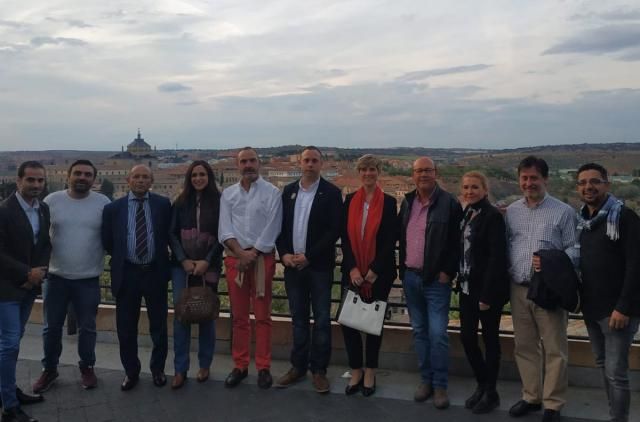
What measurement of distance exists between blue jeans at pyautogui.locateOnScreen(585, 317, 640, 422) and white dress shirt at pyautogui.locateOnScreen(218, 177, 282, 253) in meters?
2.56

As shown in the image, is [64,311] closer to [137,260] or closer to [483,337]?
[137,260]

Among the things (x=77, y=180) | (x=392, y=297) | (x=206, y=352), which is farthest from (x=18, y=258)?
(x=392, y=297)

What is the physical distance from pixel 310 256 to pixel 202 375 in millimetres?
1458

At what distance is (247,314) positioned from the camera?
16.3ft

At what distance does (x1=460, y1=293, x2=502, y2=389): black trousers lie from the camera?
4.28 metres

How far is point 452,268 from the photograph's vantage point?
434cm

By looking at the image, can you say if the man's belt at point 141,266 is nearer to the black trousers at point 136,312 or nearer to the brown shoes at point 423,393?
the black trousers at point 136,312

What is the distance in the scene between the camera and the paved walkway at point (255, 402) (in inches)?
166

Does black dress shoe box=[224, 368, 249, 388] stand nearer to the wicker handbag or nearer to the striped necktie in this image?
the wicker handbag

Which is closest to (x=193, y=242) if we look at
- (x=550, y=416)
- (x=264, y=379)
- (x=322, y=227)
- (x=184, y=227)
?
(x=184, y=227)

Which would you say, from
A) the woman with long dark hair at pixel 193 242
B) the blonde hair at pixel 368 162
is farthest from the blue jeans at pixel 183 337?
the blonde hair at pixel 368 162

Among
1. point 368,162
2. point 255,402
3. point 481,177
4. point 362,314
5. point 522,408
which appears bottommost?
point 255,402

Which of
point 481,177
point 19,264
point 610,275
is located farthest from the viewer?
point 481,177

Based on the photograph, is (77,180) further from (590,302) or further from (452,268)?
(590,302)
